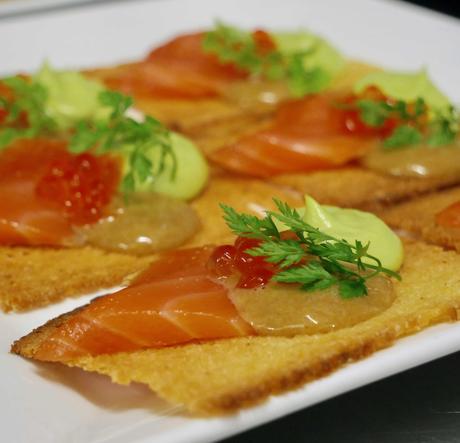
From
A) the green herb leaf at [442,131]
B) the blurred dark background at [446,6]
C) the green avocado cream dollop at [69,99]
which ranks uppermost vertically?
the green herb leaf at [442,131]

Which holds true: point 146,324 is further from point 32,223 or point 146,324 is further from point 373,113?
point 373,113

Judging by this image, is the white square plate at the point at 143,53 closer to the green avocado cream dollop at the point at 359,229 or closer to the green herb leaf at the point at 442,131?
the green avocado cream dollop at the point at 359,229

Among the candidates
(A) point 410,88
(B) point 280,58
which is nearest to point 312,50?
(B) point 280,58

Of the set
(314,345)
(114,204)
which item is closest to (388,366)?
(314,345)

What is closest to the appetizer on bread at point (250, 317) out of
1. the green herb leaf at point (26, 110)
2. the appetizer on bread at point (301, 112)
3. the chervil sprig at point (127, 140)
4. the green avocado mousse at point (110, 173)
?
the green avocado mousse at point (110, 173)

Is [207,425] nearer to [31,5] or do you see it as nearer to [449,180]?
[449,180]

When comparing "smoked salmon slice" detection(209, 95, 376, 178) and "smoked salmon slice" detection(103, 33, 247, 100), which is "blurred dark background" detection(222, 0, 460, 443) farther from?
"smoked salmon slice" detection(103, 33, 247, 100)

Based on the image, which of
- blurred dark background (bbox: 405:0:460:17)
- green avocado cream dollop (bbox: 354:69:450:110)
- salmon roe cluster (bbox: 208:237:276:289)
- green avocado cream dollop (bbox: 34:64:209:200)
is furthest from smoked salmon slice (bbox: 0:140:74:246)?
blurred dark background (bbox: 405:0:460:17)
